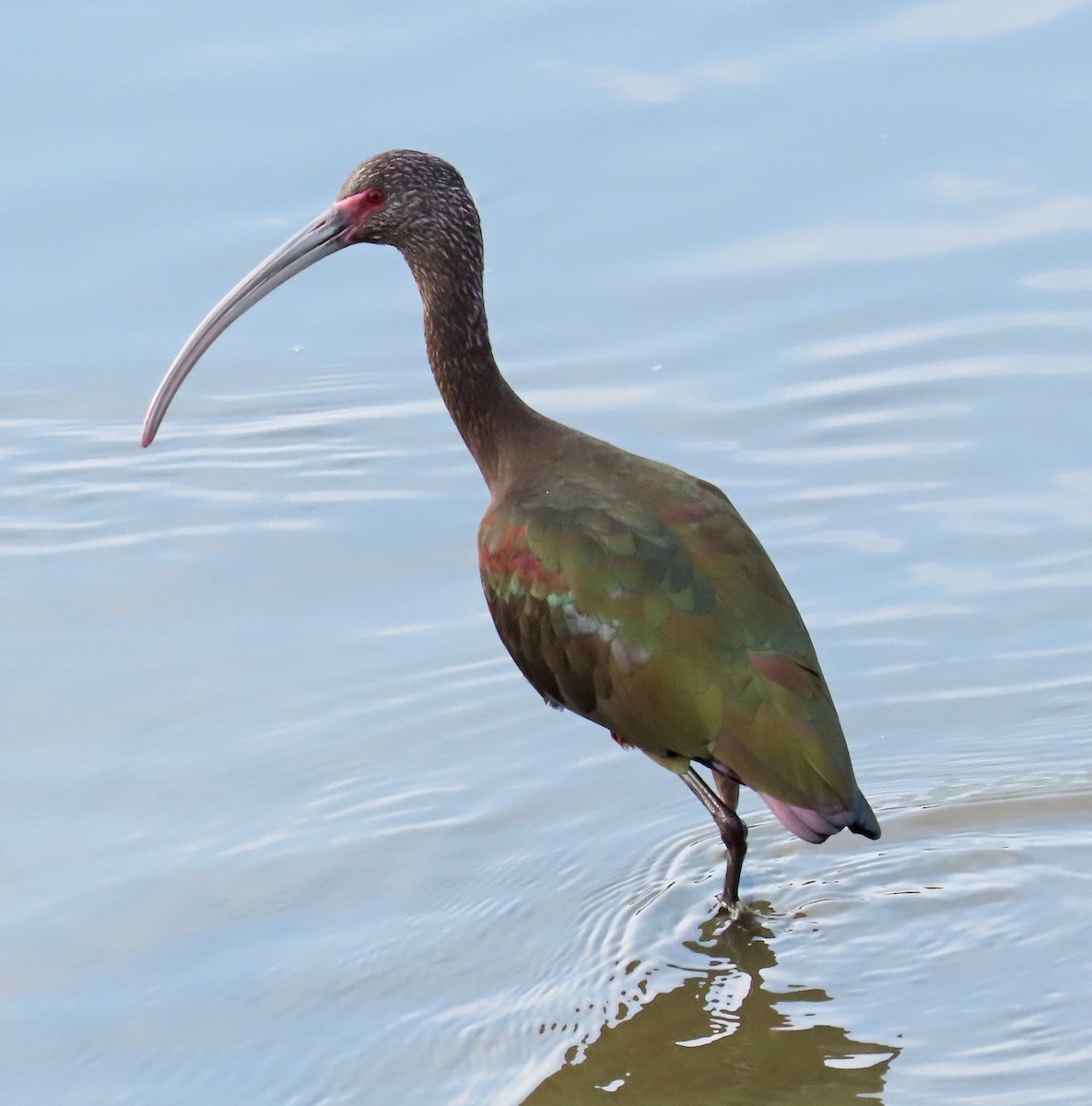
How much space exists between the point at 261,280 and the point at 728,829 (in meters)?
1.86

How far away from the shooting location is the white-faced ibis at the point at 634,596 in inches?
201

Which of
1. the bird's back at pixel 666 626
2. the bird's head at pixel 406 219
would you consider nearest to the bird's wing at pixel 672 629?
the bird's back at pixel 666 626

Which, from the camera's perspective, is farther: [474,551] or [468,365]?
[474,551]

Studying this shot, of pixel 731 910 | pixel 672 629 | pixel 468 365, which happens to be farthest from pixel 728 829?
pixel 468 365

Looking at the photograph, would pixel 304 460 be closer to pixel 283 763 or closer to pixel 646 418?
pixel 646 418

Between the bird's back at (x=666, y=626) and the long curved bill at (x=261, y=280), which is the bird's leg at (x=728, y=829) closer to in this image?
the bird's back at (x=666, y=626)

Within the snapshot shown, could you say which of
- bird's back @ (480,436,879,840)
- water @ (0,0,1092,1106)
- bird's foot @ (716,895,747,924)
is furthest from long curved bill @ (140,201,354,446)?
bird's foot @ (716,895,747,924)

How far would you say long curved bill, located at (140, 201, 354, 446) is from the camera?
5840 mm

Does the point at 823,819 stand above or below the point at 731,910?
above

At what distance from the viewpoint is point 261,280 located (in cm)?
594

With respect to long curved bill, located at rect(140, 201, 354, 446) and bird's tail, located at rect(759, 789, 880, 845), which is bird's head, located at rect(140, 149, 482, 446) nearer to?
long curved bill, located at rect(140, 201, 354, 446)

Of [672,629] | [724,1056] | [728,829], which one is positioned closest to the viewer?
[724,1056]

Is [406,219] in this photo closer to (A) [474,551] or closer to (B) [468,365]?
(B) [468,365]

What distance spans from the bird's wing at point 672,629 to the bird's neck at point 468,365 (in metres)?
0.32
